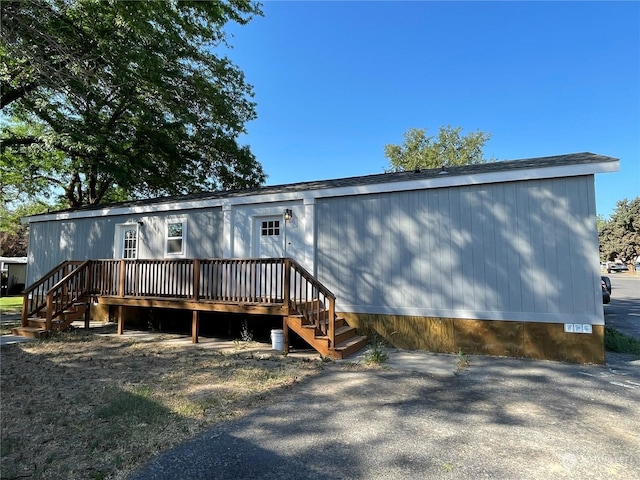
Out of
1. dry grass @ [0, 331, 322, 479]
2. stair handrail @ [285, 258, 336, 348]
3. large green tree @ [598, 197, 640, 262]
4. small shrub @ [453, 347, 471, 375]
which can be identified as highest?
large green tree @ [598, 197, 640, 262]

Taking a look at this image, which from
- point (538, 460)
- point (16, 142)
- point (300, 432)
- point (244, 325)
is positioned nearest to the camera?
point (538, 460)

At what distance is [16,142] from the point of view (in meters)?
13.6

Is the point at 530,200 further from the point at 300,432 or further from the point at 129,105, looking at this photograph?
the point at 129,105

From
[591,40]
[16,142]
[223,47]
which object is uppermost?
[223,47]

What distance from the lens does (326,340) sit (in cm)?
622

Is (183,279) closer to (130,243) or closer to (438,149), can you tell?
(130,243)

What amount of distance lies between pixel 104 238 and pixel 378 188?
8.12 metres

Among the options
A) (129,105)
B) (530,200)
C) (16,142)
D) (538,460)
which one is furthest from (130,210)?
(538,460)

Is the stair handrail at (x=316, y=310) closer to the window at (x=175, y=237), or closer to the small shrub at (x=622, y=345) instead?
the window at (x=175, y=237)

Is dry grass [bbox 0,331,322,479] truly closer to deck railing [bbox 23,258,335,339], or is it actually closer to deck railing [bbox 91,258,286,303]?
deck railing [bbox 23,258,335,339]

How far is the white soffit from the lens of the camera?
577 centimetres

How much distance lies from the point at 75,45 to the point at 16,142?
617 centimetres

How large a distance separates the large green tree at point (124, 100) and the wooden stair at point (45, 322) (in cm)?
533

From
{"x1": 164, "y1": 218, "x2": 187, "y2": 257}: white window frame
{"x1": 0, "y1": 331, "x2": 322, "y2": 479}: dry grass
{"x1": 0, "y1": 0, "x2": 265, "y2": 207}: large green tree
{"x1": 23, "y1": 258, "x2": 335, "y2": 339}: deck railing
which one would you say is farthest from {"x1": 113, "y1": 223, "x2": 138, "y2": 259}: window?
{"x1": 0, "y1": 0, "x2": 265, "y2": 207}: large green tree
